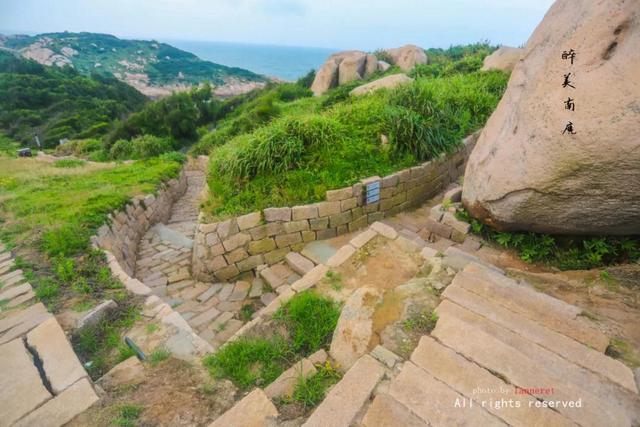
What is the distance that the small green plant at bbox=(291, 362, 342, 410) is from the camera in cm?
220

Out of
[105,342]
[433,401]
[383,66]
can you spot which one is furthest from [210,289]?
[383,66]

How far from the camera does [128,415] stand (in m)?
2.21

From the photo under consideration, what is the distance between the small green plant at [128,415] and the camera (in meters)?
2.14

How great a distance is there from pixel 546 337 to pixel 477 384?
2.57ft

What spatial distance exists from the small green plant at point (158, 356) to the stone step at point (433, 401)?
7.08ft

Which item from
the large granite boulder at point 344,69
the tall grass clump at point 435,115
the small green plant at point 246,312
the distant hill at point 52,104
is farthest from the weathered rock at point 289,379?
the distant hill at point 52,104

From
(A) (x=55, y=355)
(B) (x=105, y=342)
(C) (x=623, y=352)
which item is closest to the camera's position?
(C) (x=623, y=352)

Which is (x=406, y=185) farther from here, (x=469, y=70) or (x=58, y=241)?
(x=469, y=70)

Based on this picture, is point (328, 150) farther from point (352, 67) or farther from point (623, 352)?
point (352, 67)

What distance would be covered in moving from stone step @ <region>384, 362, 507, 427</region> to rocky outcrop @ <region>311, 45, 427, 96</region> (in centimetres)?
1770

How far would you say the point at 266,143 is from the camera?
216 inches

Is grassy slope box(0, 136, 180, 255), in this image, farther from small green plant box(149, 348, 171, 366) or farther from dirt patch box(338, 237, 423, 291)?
dirt patch box(338, 237, 423, 291)

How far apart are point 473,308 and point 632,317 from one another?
1369 mm

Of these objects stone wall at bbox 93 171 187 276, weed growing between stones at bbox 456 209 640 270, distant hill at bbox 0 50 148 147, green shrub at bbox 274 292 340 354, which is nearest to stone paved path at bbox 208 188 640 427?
green shrub at bbox 274 292 340 354
